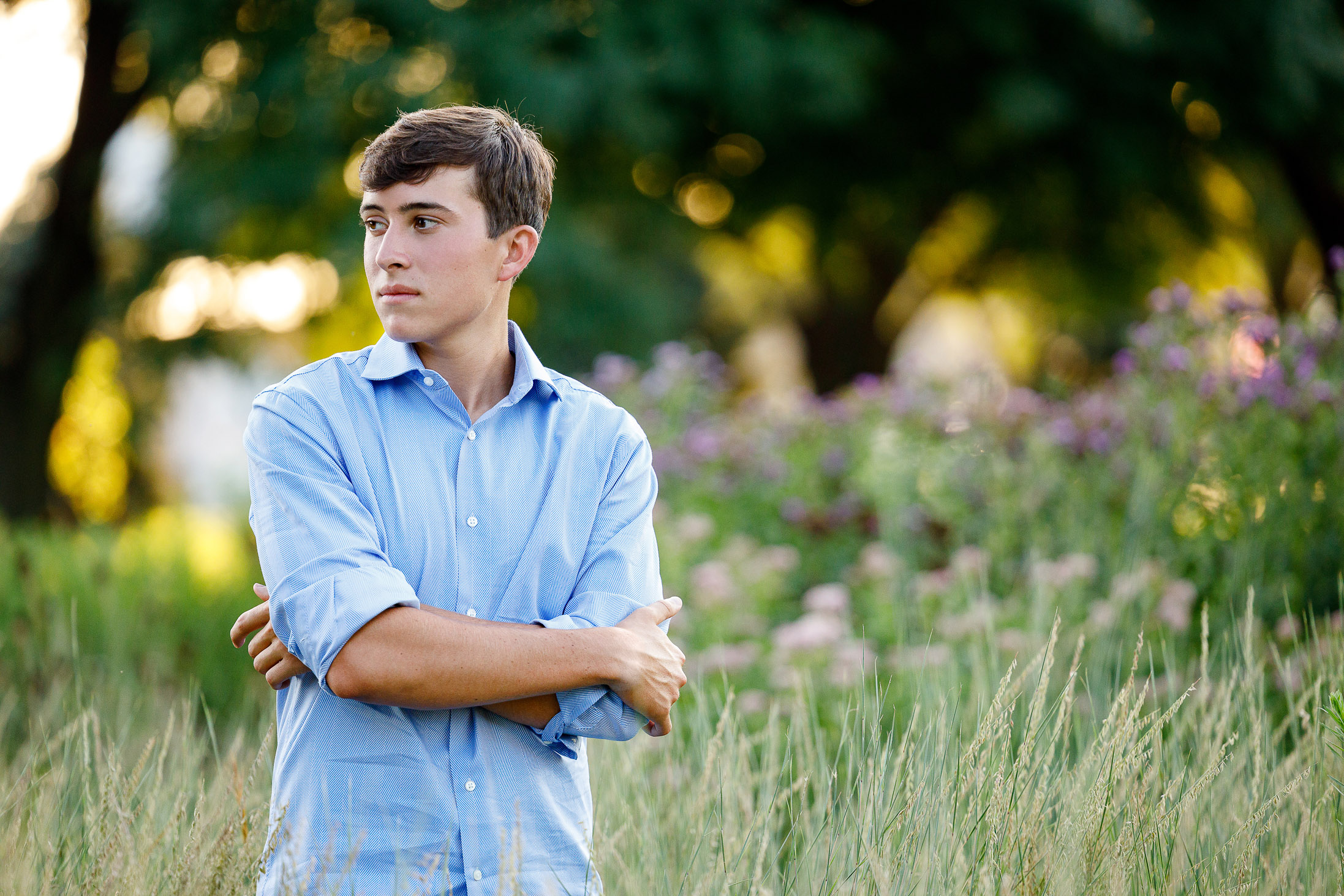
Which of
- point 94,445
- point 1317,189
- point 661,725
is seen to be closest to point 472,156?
point 661,725

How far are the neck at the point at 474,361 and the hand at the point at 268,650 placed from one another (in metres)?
0.47

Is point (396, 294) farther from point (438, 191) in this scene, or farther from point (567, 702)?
point (567, 702)

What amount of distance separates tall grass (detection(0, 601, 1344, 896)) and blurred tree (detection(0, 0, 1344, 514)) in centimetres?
647

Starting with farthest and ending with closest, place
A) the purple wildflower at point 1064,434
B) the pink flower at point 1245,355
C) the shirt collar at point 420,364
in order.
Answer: the purple wildflower at point 1064,434 → the pink flower at point 1245,355 → the shirt collar at point 420,364

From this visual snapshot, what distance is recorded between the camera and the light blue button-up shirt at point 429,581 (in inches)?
63.0

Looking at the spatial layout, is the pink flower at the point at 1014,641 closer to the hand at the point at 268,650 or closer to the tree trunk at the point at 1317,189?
the hand at the point at 268,650

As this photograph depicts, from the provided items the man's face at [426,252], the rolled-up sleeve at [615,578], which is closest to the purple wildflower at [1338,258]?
the rolled-up sleeve at [615,578]

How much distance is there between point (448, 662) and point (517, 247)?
29.9 inches

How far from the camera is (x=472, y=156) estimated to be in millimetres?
1764

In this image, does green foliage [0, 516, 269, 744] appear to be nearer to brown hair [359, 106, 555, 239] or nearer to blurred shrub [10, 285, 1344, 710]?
Answer: blurred shrub [10, 285, 1344, 710]

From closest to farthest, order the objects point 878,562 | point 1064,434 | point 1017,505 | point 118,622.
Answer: point 118,622 < point 878,562 < point 1017,505 < point 1064,434

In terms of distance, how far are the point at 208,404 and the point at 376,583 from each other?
738 inches

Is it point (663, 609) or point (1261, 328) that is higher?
point (1261, 328)

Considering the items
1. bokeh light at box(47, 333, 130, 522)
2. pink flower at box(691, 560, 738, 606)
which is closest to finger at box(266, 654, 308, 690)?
pink flower at box(691, 560, 738, 606)
